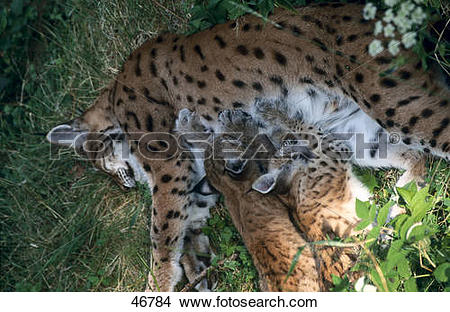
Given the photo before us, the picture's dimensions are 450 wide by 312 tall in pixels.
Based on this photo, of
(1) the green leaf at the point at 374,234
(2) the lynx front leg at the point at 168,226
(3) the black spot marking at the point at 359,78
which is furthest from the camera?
(2) the lynx front leg at the point at 168,226

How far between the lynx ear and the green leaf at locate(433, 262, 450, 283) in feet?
10.2

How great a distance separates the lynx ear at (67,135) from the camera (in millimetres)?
4645

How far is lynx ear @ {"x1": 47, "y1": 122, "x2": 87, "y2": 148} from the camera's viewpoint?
4645 mm

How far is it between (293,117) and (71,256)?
263cm

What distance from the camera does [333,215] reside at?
3.61 meters

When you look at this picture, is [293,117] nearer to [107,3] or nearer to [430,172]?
[430,172]

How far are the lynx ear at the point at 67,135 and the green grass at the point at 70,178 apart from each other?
0.48 m

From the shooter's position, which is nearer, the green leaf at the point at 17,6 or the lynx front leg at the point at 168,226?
the lynx front leg at the point at 168,226

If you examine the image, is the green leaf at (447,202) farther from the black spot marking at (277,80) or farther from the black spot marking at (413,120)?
the black spot marking at (277,80)

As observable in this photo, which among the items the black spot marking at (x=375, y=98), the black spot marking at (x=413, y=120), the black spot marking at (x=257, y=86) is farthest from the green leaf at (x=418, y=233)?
the black spot marking at (x=257, y=86)

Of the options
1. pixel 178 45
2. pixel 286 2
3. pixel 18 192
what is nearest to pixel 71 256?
pixel 18 192

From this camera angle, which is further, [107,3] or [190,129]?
[107,3]
